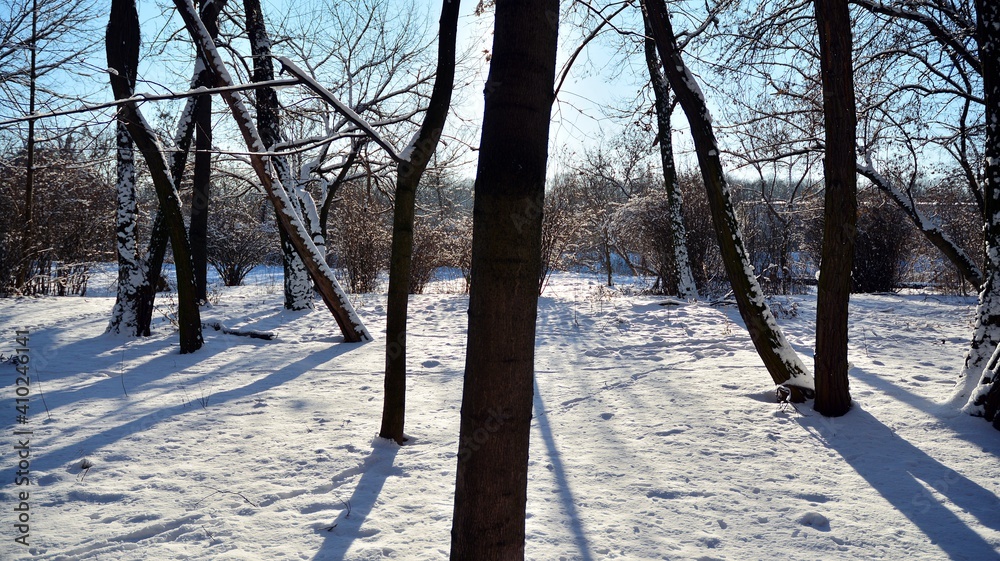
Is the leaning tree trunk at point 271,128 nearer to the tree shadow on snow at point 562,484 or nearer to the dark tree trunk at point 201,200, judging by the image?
the dark tree trunk at point 201,200

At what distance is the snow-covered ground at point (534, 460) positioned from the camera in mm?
2350

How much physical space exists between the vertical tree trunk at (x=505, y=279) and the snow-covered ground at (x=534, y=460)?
83cm

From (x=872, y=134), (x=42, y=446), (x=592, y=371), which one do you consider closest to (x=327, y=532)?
(x=42, y=446)

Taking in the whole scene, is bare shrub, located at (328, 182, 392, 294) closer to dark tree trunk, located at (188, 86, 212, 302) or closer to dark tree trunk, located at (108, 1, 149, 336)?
dark tree trunk, located at (188, 86, 212, 302)

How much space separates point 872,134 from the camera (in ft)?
24.6

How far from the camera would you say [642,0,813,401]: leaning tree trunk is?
4039mm

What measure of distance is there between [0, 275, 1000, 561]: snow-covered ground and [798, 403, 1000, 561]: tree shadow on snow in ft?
0.04

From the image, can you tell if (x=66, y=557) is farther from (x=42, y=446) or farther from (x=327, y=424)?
(x=327, y=424)

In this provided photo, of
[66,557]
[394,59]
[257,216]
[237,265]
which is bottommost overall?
[66,557]

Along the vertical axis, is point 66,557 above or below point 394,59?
below

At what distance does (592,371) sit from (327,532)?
11.0ft

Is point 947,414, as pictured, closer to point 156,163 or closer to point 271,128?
point 156,163

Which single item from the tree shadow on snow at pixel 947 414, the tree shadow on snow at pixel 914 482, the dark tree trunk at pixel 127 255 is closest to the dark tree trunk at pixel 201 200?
the dark tree trunk at pixel 127 255

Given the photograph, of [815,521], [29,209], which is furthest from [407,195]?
[29,209]
